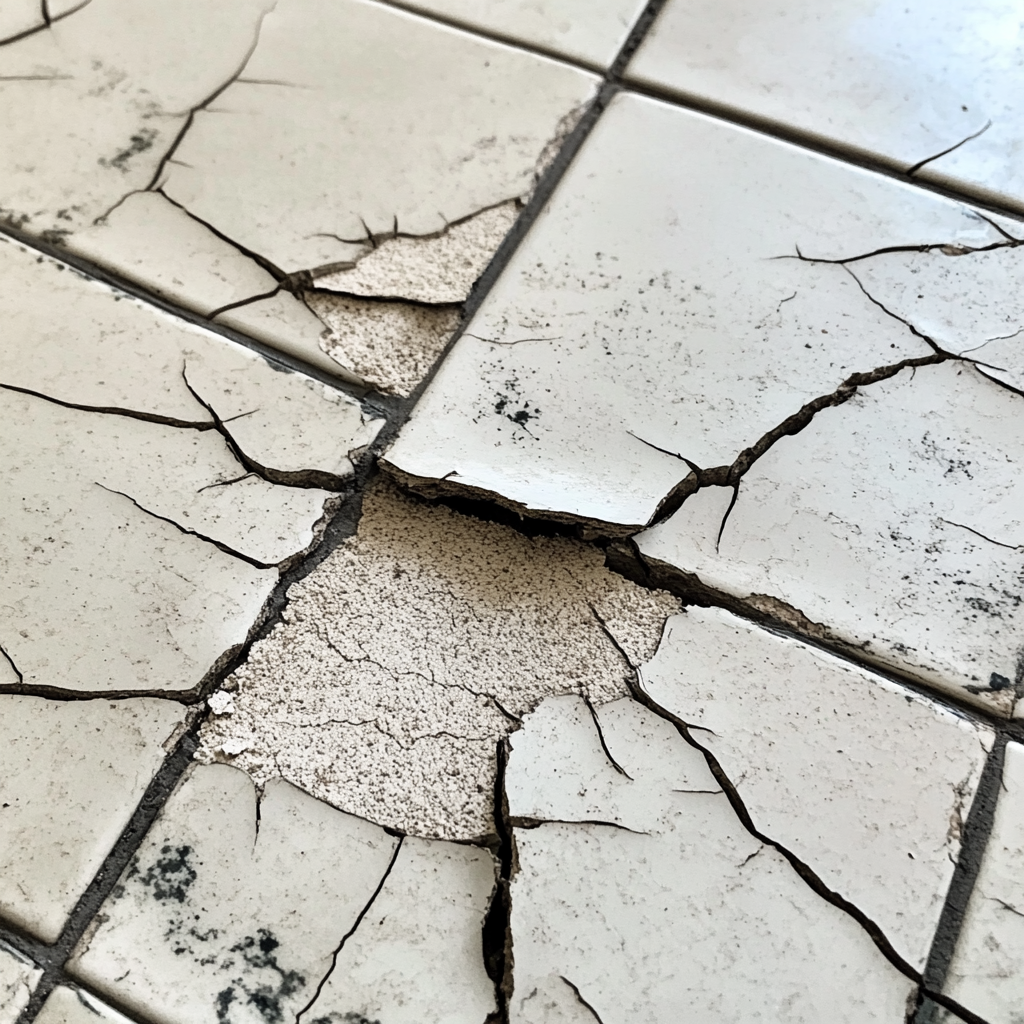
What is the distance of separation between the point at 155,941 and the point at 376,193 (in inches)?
44.9

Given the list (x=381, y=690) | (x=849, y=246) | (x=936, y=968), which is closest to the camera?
(x=936, y=968)

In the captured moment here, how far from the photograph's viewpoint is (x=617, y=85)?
1.68 m

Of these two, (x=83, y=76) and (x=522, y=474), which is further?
(x=83, y=76)

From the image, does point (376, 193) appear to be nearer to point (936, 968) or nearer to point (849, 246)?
point (849, 246)

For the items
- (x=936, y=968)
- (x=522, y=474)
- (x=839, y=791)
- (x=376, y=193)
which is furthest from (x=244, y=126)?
(x=936, y=968)

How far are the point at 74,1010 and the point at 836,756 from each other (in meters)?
0.89

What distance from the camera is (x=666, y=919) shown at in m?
1.03

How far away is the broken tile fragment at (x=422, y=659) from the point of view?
1.10 meters

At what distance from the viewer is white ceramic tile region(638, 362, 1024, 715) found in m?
1.18

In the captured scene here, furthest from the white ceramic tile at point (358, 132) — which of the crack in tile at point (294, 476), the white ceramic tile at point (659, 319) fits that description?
the crack in tile at point (294, 476)

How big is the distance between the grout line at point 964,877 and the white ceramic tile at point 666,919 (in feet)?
0.09

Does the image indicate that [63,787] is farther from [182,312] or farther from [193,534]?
[182,312]

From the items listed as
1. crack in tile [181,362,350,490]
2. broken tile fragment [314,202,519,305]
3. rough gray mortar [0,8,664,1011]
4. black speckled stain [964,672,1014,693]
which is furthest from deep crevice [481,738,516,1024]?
broken tile fragment [314,202,519,305]

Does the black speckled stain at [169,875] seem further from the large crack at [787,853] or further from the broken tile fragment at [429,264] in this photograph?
the broken tile fragment at [429,264]
